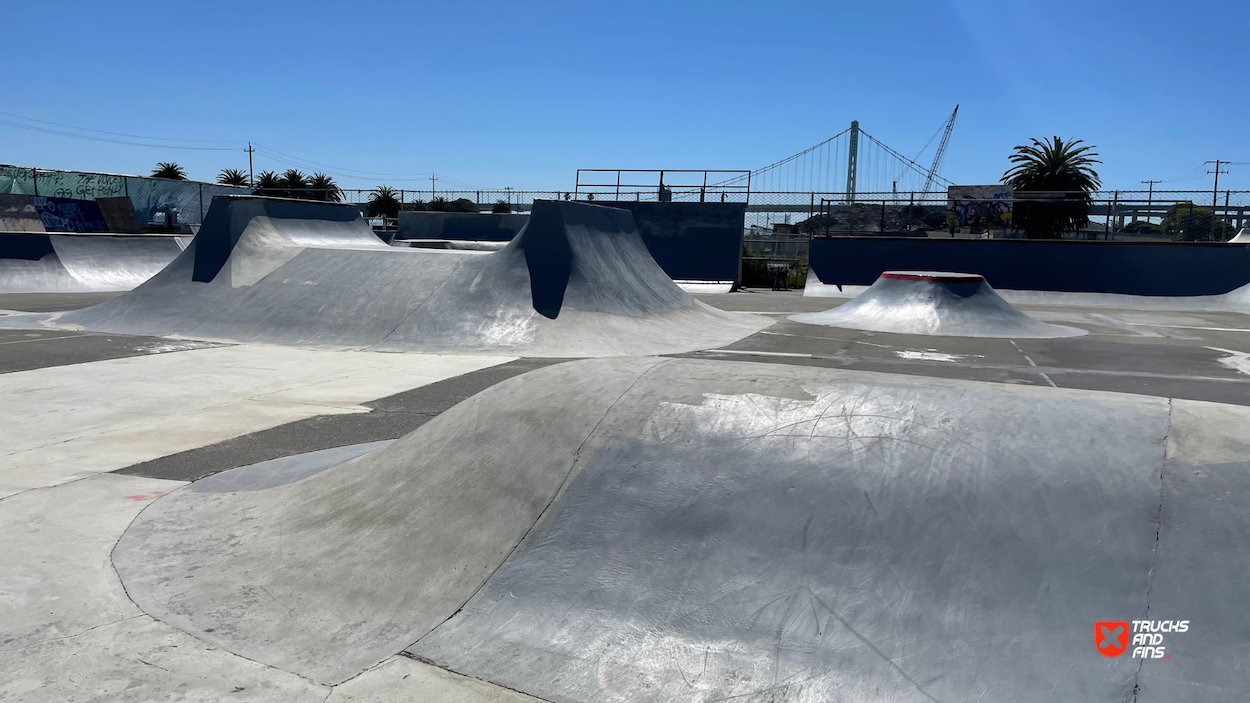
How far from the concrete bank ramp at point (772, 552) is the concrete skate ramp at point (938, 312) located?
12.7m

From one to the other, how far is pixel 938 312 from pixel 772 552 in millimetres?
14289

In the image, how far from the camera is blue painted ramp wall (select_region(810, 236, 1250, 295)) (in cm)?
2455

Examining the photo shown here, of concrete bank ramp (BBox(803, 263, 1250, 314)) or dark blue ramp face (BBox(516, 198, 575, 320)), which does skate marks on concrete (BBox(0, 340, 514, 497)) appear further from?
concrete bank ramp (BBox(803, 263, 1250, 314))

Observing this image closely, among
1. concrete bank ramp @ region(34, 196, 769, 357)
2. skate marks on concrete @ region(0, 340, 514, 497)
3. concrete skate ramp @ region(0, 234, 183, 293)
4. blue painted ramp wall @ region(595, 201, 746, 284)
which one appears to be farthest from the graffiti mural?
skate marks on concrete @ region(0, 340, 514, 497)

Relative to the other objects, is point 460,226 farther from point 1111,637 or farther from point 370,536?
point 1111,637

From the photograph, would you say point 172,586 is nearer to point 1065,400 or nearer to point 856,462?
point 856,462

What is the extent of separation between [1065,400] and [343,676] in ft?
10.8

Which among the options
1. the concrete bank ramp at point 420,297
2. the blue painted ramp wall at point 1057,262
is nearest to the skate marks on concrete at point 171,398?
the concrete bank ramp at point 420,297

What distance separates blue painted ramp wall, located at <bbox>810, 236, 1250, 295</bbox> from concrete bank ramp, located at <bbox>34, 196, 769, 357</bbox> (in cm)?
1354

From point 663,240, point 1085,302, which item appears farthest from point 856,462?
point 663,240

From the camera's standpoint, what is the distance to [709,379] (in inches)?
160

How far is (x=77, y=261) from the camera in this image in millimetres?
23375

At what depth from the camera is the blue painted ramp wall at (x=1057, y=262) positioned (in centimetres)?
2455

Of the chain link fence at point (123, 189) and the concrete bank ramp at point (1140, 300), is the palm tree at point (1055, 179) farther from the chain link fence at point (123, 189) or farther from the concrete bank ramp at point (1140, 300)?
the chain link fence at point (123, 189)
